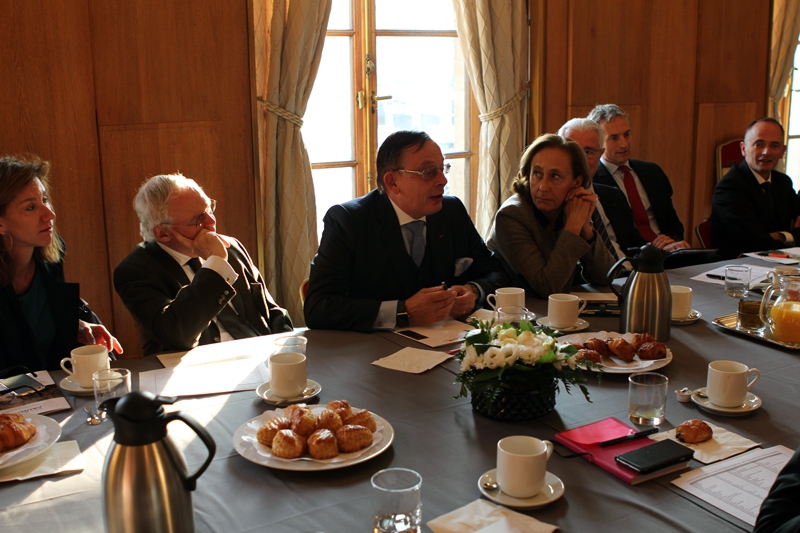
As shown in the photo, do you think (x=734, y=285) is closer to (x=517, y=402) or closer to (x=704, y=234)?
(x=517, y=402)

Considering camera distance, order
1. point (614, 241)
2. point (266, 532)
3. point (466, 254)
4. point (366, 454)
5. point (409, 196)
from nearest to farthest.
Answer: point (266, 532) → point (366, 454) → point (409, 196) → point (466, 254) → point (614, 241)

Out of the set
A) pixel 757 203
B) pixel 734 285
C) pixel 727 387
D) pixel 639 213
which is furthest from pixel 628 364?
Result: pixel 757 203

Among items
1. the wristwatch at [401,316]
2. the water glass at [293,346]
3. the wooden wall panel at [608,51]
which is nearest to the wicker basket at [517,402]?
the water glass at [293,346]

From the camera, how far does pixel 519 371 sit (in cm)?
156

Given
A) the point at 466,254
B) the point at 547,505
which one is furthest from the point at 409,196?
the point at 547,505

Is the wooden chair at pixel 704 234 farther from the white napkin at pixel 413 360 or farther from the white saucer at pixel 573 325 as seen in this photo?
the white napkin at pixel 413 360

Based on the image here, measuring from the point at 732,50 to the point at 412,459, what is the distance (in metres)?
5.67

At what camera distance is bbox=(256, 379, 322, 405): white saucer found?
5.66 ft

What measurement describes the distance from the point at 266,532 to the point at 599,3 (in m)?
4.89

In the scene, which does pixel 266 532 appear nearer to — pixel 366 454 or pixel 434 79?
pixel 366 454

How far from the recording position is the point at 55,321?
2.39 meters

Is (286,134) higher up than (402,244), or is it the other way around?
(286,134)

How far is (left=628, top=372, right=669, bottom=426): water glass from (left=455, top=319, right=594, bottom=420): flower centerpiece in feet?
0.38

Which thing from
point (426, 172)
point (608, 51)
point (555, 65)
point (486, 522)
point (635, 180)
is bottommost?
point (486, 522)
